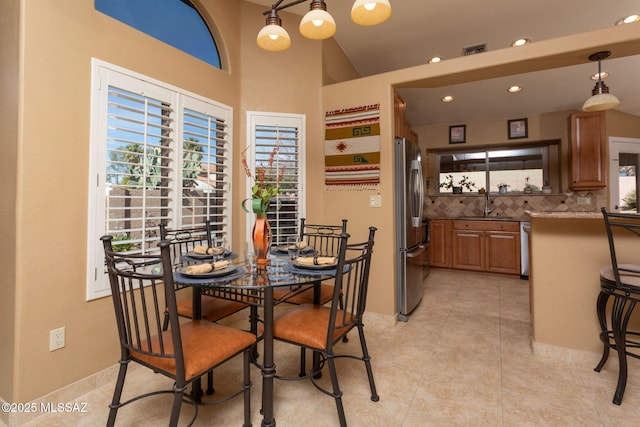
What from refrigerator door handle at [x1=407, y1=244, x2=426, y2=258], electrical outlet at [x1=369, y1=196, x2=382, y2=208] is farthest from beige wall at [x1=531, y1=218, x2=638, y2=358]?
electrical outlet at [x1=369, y1=196, x2=382, y2=208]

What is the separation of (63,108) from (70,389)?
1678mm

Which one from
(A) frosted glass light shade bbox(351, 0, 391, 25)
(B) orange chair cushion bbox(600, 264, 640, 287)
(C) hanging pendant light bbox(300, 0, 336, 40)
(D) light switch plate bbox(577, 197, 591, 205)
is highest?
(C) hanging pendant light bbox(300, 0, 336, 40)

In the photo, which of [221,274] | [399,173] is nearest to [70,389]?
[221,274]

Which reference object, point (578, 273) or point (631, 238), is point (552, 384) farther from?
point (631, 238)

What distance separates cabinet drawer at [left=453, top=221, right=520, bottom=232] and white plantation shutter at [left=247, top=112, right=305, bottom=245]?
3.23 m

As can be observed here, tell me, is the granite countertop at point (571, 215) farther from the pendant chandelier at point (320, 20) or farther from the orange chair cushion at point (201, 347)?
the orange chair cushion at point (201, 347)

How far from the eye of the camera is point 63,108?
183 cm

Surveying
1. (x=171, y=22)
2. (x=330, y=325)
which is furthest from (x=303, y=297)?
(x=171, y=22)

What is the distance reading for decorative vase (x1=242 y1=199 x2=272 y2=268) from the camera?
1864mm

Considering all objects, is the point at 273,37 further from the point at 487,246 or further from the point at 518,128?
the point at 518,128

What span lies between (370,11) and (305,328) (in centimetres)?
178

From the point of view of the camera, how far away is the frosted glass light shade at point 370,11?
1671 millimetres

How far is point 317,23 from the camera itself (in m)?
1.85

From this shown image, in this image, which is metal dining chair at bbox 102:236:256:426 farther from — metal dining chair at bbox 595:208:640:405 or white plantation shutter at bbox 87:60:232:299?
metal dining chair at bbox 595:208:640:405
